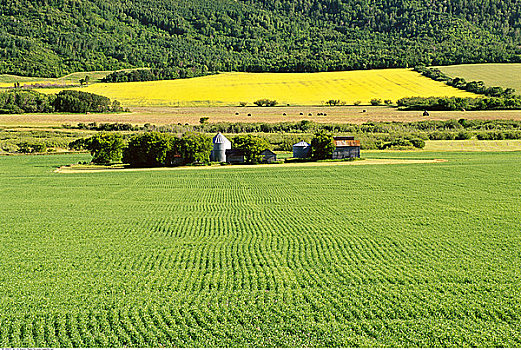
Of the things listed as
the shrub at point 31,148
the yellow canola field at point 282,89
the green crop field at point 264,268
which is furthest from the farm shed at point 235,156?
the yellow canola field at point 282,89

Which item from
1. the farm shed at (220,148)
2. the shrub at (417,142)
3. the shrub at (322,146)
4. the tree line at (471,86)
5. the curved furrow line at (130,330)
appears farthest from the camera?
the tree line at (471,86)

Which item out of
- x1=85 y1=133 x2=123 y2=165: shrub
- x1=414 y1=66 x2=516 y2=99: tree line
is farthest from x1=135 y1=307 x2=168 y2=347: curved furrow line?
x1=414 y1=66 x2=516 y2=99: tree line

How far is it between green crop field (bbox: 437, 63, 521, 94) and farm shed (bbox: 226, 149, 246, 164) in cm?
7882

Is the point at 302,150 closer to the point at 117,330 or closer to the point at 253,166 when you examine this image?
the point at 253,166

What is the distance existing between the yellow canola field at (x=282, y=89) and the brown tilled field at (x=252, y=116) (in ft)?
29.1

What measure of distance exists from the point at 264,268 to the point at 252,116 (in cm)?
8344

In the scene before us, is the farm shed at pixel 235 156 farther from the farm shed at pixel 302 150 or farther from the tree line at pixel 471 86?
the tree line at pixel 471 86

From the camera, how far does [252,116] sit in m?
101

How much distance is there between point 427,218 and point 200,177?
1093 inches

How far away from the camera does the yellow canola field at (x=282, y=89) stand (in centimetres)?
11906

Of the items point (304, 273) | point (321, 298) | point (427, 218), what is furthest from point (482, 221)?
point (321, 298)

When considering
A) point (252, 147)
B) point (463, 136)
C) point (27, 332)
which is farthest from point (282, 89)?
point (27, 332)

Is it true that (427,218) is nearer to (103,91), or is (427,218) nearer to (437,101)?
(437,101)

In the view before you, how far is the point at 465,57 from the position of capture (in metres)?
166
